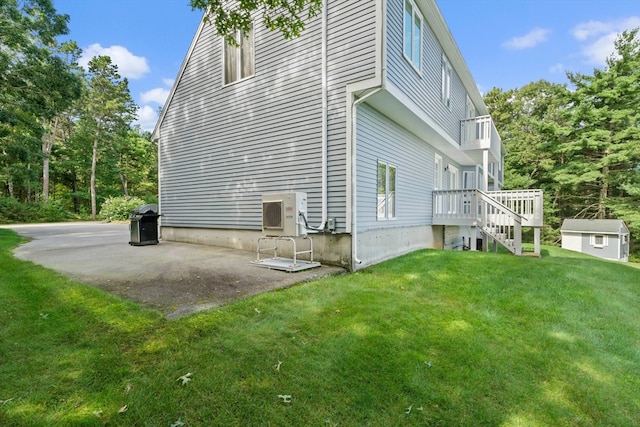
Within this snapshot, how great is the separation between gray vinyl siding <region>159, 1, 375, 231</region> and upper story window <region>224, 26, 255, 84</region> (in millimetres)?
234

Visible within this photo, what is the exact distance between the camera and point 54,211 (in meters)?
25.2

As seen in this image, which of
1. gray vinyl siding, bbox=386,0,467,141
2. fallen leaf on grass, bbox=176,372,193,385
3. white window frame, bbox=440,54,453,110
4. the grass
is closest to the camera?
the grass

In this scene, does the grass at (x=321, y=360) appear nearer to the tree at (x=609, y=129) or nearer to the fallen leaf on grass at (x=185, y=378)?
the fallen leaf on grass at (x=185, y=378)

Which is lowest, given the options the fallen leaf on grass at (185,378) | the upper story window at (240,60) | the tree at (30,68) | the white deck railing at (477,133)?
the fallen leaf on grass at (185,378)

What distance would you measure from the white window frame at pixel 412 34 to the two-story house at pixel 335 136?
0.04 m

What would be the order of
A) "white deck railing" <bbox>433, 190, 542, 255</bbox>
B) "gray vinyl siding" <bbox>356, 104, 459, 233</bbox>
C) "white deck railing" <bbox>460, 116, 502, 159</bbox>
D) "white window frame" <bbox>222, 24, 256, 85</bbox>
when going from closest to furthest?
1. "gray vinyl siding" <bbox>356, 104, 459, 233</bbox>
2. "white window frame" <bbox>222, 24, 256, 85</bbox>
3. "white deck railing" <bbox>433, 190, 542, 255</bbox>
4. "white deck railing" <bbox>460, 116, 502, 159</bbox>

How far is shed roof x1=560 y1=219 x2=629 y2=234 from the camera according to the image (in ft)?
71.8

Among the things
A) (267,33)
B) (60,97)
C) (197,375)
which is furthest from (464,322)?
(60,97)

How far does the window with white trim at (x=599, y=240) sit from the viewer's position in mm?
22252

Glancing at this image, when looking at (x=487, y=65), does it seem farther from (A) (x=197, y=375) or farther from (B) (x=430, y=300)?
(A) (x=197, y=375)

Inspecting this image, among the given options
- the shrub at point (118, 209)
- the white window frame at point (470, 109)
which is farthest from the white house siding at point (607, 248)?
the shrub at point (118, 209)

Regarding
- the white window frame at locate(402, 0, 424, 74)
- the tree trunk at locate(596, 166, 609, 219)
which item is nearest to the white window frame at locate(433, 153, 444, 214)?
the white window frame at locate(402, 0, 424, 74)

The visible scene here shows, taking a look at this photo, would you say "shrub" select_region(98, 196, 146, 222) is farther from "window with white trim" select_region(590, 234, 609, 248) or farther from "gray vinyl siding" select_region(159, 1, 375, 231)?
"window with white trim" select_region(590, 234, 609, 248)

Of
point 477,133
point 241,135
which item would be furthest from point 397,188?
point 477,133
